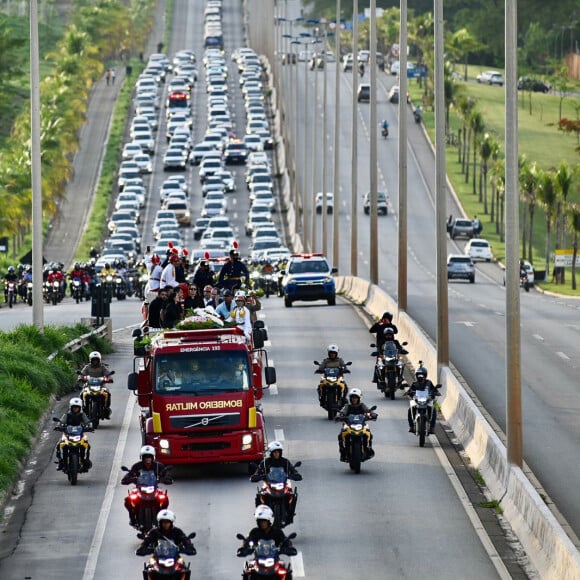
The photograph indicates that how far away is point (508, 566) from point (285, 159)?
116 meters

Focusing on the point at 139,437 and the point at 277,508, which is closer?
the point at 277,508

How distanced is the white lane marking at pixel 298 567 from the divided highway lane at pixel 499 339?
12.6 ft

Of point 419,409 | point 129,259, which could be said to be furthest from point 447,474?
point 129,259

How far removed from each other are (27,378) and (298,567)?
14.5 meters

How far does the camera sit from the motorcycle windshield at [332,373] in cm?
3219

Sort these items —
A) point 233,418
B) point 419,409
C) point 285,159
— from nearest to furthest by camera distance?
point 233,418, point 419,409, point 285,159

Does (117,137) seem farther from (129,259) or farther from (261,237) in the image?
(129,259)

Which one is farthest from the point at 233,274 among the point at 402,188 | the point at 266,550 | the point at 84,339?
the point at 266,550

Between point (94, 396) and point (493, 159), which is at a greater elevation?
point (493, 159)

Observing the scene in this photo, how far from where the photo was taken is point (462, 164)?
14088 cm

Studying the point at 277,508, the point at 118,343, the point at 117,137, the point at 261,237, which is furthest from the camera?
the point at 117,137

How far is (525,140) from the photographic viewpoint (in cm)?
14412

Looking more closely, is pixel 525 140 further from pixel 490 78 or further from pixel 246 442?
pixel 246 442

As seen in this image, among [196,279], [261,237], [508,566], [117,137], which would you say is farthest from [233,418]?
[117,137]
